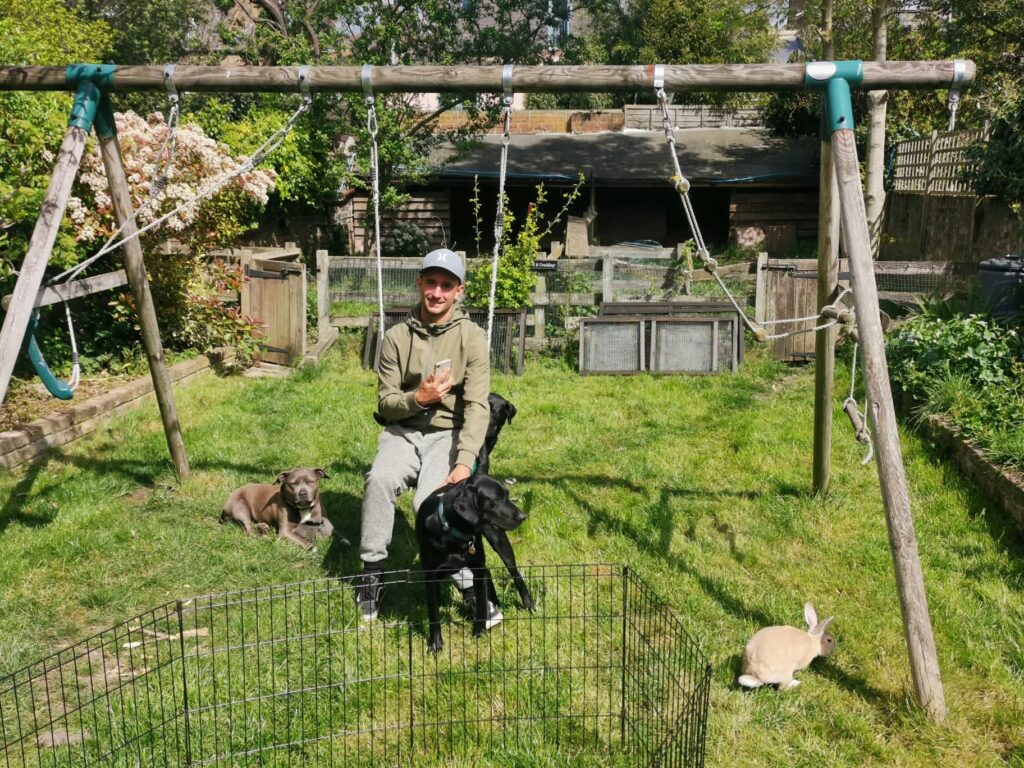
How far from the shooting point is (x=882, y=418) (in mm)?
4297

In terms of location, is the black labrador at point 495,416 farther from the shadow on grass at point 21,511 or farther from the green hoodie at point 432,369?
the shadow on grass at point 21,511

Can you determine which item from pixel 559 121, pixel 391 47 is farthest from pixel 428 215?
pixel 559 121

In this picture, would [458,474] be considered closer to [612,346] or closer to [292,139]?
[612,346]

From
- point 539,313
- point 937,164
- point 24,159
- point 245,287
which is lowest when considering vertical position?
point 539,313

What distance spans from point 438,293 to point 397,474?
1030mm

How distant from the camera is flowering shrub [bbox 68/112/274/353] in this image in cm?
919

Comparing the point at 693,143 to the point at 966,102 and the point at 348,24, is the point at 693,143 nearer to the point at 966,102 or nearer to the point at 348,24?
the point at 966,102

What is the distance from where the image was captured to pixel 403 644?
182 inches

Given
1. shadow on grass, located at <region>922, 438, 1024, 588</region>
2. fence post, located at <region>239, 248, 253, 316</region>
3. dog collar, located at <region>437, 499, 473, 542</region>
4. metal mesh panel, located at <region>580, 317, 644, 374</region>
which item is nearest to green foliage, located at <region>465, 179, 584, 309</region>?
metal mesh panel, located at <region>580, 317, 644, 374</region>

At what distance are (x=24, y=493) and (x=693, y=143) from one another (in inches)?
958

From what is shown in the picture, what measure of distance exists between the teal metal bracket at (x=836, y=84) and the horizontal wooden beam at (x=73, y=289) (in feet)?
14.4

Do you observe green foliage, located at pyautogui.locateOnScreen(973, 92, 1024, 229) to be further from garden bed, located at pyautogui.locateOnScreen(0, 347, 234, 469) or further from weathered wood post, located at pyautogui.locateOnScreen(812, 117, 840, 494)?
garden bed, located at pyautogui.locateOnScreen(0, 347, 234, 469)

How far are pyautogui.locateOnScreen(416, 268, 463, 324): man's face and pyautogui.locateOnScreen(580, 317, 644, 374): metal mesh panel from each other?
19.1 feet

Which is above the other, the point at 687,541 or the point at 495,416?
the point at 495,416
